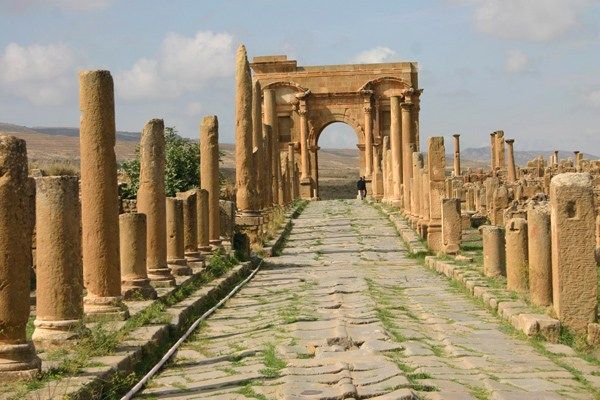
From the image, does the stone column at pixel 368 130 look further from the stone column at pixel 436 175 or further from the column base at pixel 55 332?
the column base at pixel 55 332

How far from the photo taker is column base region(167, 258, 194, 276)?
581 inches

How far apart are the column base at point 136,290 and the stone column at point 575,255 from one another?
177 inches

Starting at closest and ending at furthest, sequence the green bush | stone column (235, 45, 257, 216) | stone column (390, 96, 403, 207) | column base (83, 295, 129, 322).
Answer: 1. column base (83, 295, 129, 322)
2. stone column (235, 45, 257, 216)
3. the green bush
4. stone column (390, 96, 403, 207)

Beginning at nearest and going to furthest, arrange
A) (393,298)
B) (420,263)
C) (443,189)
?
(393,298) < (420,263) < (443,189)

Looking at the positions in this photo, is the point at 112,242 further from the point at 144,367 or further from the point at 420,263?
the point at 420,263

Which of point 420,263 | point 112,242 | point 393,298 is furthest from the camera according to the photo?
point 420,263

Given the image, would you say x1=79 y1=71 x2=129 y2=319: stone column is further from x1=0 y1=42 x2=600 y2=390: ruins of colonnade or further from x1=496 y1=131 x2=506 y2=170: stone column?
x1=496 y1=131 x2=506 y2=170: stone column

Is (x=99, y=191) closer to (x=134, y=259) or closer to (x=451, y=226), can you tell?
(x=134, y=259)

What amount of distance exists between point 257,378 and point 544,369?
2.28 meters

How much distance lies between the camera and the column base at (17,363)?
745 centimetres

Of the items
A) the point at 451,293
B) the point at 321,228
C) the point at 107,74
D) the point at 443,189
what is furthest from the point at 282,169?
the point at 107,74

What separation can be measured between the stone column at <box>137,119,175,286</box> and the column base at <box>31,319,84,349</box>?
473 centimetres

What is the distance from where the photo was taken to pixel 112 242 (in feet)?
35.9

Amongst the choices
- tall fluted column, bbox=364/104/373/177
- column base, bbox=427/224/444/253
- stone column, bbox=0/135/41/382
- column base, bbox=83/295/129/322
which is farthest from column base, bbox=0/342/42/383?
tall fluted column, bbox=364/104/373/177
